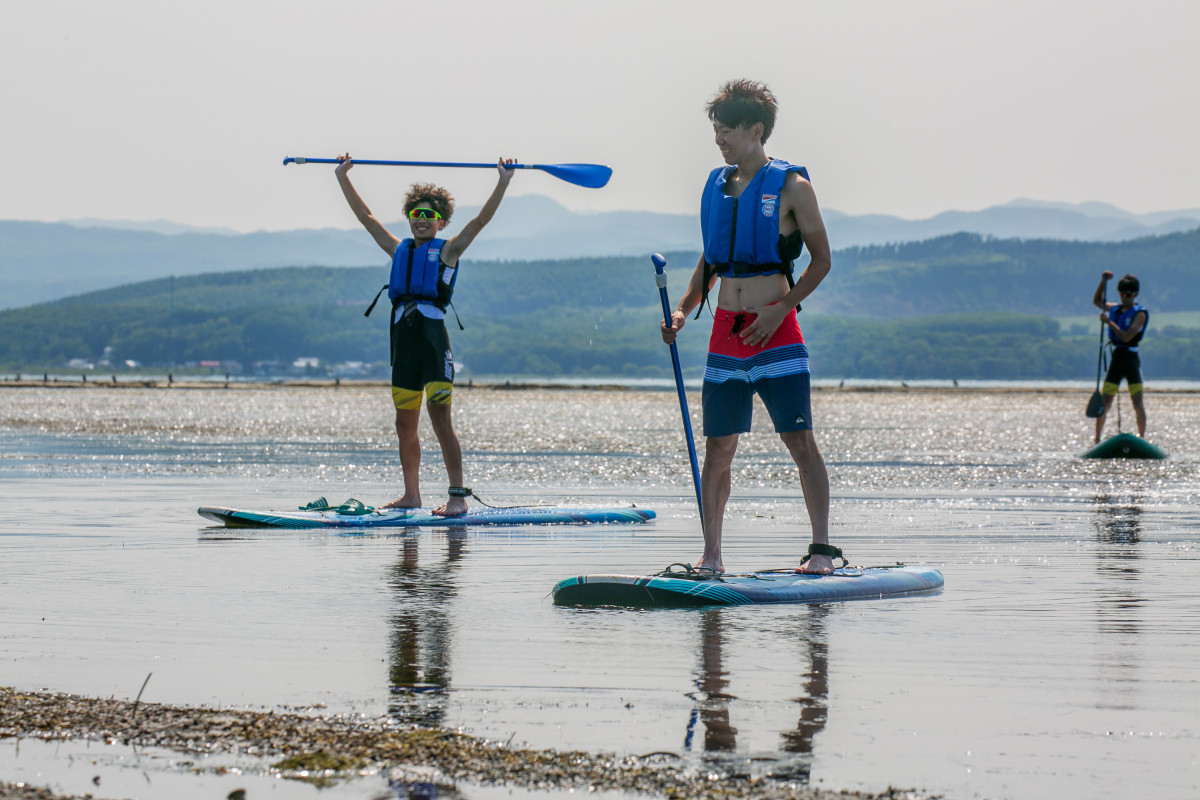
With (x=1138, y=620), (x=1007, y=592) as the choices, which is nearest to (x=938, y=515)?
(x=1007, y=592)

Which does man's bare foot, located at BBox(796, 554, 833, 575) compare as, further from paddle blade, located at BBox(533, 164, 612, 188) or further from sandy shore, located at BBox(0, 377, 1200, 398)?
sandy shore, located at BBox(0, 377, 1200, 398)

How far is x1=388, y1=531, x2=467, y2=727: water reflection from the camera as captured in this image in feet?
15.3

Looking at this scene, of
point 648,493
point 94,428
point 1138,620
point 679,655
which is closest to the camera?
point 679,655

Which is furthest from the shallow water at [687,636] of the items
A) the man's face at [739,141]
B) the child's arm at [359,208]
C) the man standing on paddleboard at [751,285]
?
the child's arm at [359,208]

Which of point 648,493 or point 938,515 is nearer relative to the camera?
point 938,515

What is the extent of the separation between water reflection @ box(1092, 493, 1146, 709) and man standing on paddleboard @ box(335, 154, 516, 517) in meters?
4.29

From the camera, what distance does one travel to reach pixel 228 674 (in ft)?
16.7

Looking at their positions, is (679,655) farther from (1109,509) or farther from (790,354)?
(1109,509)

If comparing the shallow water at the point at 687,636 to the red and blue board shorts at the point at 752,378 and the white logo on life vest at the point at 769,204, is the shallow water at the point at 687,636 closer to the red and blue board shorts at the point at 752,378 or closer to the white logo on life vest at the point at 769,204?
the red and blue board shorts at the point at 752,378

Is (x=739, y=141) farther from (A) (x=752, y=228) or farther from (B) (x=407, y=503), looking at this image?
(B) (x=407, y=503)

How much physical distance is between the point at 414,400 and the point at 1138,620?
19.1 feet

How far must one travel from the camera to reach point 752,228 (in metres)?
7.02

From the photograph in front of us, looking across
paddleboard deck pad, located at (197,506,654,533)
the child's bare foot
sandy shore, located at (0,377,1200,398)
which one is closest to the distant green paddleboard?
paddleboard deck pad, located at (197,506,654,533)

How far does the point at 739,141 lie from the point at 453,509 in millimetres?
4173
